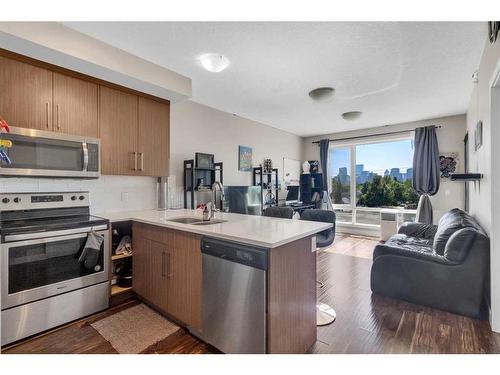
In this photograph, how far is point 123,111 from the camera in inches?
109

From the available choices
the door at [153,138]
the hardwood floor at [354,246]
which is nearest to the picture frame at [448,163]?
the hardwood floor at [354,246]

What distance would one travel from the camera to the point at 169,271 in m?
2.10

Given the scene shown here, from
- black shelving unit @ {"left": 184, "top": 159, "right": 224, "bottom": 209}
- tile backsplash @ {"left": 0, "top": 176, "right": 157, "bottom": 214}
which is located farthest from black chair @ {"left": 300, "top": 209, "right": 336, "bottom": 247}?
tile backsplash @ {"left": 0, "top": 176, "right": 157, "bottom": 214}

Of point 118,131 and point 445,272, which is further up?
point 118,131

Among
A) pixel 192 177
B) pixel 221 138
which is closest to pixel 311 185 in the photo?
pixel 221 138

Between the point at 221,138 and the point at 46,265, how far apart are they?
306 centimetres

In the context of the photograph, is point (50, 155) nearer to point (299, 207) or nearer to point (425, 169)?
point (299, 207)

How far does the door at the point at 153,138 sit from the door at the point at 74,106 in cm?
51

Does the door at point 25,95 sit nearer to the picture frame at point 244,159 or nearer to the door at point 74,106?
the door at point 74,106

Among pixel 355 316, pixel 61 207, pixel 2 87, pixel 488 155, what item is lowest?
pixel 355 316

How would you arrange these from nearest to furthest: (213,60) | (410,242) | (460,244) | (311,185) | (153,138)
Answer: (460,244) < (213,60) < (153,138) < (410,242) < (311,185)
